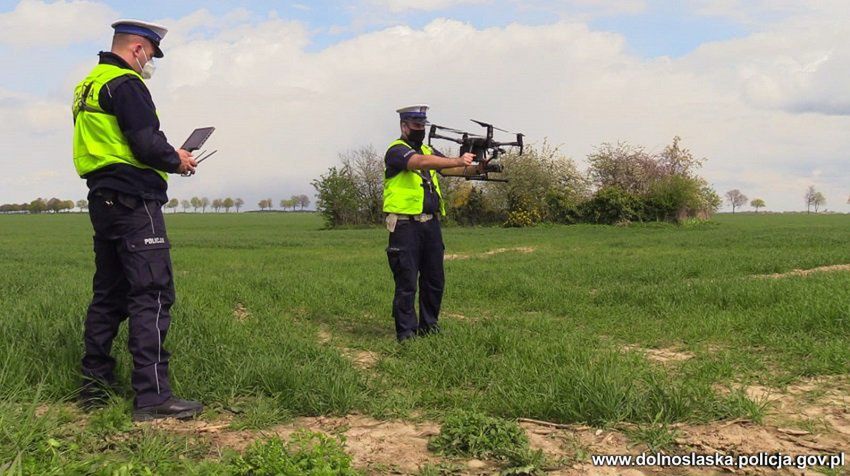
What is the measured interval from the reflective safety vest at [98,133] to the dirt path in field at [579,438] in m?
1.50

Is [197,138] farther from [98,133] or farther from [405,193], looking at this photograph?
[405,193]

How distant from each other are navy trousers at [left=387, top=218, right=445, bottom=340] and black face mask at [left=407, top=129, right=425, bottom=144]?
0.76 metres

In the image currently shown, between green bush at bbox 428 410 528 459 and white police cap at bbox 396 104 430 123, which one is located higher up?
white police cap at bbox 396 104 430 123

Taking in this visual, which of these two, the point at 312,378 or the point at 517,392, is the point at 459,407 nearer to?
the point at 517,392

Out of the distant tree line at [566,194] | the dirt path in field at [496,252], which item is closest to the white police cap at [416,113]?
the dirt path in field at [496,252]

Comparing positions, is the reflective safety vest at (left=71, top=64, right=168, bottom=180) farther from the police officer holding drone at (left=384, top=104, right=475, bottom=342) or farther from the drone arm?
the drone arm

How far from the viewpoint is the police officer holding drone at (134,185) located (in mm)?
3486

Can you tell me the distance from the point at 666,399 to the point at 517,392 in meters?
0.86

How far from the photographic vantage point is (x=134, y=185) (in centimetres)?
355

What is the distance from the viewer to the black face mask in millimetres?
5730

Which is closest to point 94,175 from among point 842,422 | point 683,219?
point 842,422

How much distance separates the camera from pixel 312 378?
3.88 metres

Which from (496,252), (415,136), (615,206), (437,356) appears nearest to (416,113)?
(415,136)

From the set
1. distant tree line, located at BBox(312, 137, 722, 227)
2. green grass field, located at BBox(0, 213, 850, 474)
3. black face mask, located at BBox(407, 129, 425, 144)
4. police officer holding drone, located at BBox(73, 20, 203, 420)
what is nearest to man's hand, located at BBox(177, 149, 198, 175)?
police officer holding drone, located at BBox(73, 20, 203, 420)
